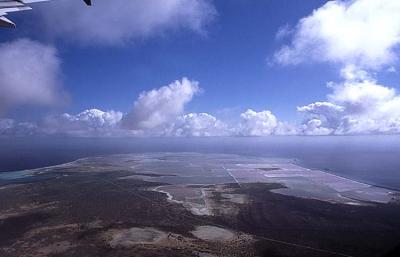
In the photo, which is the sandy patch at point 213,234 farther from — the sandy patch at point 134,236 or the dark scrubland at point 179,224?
the sandy patch at point 134,236

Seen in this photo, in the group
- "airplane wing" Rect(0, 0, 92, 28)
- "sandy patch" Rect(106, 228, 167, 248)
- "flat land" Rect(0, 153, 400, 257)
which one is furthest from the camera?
"sandy patch" Rect(106, 228, 167, 248)

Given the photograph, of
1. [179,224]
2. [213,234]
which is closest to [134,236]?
[179,224]

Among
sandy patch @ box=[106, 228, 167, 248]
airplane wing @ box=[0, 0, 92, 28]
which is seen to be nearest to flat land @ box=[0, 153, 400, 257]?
sandy patch @ box=[106, 228, 167, 248]

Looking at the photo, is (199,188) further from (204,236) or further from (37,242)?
(37,242)

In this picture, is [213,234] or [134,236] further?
[213,234]

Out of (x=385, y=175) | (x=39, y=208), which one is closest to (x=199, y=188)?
(x=39, y=208)

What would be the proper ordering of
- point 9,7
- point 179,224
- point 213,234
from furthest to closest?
point 179,224
point 213,234
point 9,7

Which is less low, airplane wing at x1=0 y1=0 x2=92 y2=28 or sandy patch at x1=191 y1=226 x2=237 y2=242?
airplane wing at x1=0 y1=0 x2=92 y2=28

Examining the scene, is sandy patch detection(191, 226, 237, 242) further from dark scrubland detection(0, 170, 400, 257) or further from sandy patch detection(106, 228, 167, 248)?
sandy patch detection(106, 228, 167, 248)

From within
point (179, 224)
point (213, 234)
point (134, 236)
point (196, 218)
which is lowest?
point (134, 236)

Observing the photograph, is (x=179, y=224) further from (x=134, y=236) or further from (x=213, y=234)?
(x=134, y=236)

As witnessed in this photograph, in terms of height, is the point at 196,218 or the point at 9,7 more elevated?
the point at 9,7
